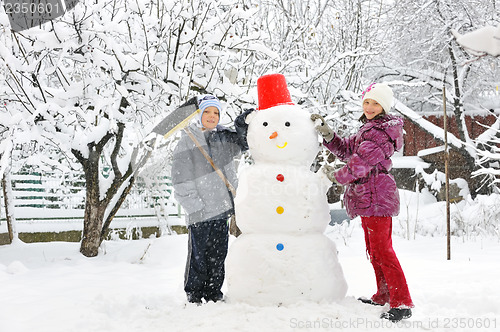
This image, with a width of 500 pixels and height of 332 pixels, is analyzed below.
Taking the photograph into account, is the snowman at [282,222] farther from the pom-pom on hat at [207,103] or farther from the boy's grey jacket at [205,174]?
the pom-pom on hat at [207,103]

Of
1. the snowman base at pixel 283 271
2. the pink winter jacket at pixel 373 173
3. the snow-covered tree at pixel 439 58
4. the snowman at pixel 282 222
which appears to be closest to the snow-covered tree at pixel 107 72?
the snowman at pixel 282 222

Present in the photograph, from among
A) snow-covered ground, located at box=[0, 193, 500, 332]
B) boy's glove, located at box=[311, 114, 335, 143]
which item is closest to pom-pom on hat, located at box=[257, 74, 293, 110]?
boy's glove, located at box=[311, 114, 335, 143]

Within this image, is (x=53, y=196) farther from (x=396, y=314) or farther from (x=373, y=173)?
(x=396, y=314)

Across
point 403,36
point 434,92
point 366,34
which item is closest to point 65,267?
point 366,34

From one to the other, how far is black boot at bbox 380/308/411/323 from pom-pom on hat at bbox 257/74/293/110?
1.61m

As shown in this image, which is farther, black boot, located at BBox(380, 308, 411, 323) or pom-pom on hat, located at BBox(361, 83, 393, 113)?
pom-pom on hat, located at BBox(361, 83, 393, 113)

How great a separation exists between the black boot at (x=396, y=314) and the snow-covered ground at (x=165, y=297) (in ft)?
0.18

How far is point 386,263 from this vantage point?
119 inches

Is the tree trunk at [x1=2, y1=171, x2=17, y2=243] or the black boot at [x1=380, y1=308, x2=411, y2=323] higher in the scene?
the tree trunk at [x1=2, y1=171, x2=17, y2=243]

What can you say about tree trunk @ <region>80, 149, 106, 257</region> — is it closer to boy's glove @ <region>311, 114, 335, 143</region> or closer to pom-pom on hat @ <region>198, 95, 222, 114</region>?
pom-pom on hat @ <region>198, 95, 222, 114</region>

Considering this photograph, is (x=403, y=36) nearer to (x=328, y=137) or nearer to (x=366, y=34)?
(x=366, y=34)

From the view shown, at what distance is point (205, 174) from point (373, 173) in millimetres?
A: 1272

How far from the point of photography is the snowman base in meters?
2.86

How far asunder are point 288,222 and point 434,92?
11357 mm
